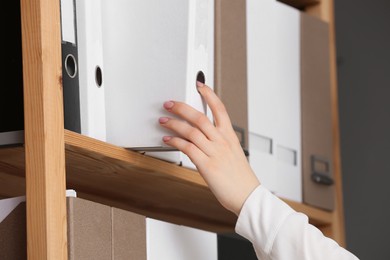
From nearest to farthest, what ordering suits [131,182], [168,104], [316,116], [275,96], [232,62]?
[168,104] < [131,182] < [232,62] < [275,96] < [316,116]

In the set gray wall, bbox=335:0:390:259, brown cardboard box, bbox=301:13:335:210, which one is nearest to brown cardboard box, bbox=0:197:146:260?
brown cardboard box, bbox=301:13:335:210

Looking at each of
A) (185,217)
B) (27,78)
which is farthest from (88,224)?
(185,217)

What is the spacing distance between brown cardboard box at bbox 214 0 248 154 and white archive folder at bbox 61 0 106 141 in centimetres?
31

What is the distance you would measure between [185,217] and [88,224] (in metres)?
0.64

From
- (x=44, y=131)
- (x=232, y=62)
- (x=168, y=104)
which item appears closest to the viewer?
(x=44, y=131)

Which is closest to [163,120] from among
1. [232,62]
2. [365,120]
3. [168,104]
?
[168,104]

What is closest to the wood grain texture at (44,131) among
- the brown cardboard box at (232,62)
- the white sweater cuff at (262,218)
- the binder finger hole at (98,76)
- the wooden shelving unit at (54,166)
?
the wooden shelving unit at (54,166)

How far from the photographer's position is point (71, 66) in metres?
1.26

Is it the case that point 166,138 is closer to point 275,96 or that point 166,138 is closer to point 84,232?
point 84,232

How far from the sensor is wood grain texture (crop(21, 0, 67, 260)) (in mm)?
1123

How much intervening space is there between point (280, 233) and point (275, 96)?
0.56 metres

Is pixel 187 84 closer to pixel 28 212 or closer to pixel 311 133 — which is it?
pixel 28 212

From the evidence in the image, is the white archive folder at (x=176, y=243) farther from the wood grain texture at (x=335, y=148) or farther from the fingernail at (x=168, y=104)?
the wood grain texture at (x=335, y=148)

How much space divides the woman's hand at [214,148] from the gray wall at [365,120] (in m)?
1.11
